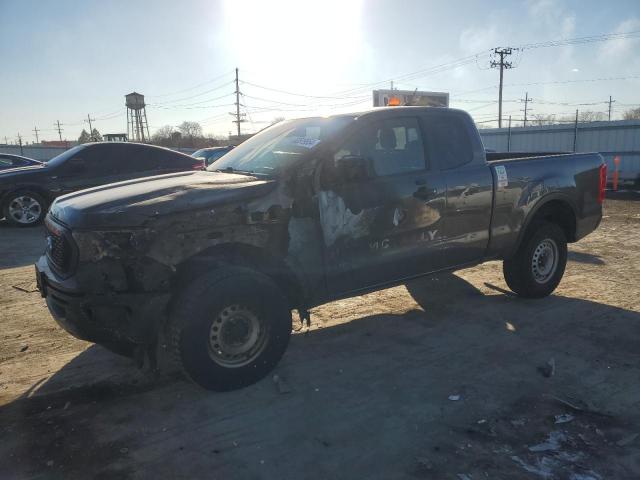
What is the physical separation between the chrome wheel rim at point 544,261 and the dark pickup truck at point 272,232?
0.45m

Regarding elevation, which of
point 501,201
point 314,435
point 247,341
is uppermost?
point 501,201

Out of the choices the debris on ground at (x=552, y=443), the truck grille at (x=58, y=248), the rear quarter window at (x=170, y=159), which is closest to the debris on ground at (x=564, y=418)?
the debris on ground at (x=552, y=443)

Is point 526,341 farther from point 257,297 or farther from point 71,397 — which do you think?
point 71,397

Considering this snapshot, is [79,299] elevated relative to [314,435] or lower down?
elevated

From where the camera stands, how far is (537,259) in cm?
555

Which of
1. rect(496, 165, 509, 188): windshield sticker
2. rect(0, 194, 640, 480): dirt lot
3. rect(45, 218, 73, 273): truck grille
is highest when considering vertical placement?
rect(496, 165, 509, 188): windshield sticker

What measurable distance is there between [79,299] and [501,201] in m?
3.85

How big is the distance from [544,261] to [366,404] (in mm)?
3252

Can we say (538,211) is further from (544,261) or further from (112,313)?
(112,313)

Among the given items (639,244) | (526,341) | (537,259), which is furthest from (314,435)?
(639,244)

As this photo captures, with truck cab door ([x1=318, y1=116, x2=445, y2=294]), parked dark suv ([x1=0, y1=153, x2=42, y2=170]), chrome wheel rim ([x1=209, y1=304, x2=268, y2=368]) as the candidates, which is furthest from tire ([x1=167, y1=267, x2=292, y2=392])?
parked dark suv ([x1=0, y1=153, x2=42, y2=170])

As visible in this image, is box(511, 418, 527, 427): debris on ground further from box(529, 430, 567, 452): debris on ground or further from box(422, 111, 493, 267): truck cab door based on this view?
box(422, 111, 493, 267): truck cab door

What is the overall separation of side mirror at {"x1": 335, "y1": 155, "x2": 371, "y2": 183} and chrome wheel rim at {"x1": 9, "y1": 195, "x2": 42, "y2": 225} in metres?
8.45

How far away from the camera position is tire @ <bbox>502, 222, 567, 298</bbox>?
5449 mm
